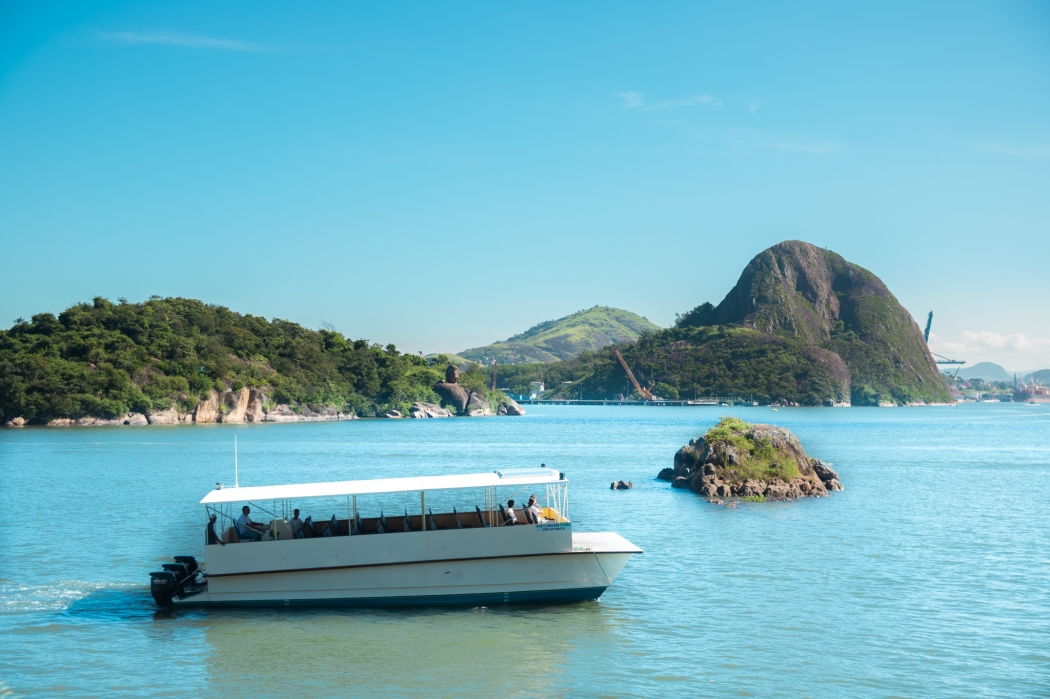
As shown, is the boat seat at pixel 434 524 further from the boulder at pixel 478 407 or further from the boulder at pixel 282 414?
the boulder at pixel 478 407

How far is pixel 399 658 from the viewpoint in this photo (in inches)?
640

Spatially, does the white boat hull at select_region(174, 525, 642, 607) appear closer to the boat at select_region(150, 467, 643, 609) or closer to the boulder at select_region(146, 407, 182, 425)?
the boat at select_region(150, 467, 643, 609)

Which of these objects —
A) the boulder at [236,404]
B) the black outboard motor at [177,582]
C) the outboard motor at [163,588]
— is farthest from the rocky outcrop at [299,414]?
the outboard motor at [163,588]

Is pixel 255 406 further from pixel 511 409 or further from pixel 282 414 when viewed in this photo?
pixel 511 409

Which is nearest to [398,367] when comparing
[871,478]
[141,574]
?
[871,478]

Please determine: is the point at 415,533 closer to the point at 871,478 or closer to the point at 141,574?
the point at 141,574

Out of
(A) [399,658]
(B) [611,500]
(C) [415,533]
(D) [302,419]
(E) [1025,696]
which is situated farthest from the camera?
(D) [302,419]

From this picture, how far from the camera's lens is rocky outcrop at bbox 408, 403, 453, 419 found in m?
165

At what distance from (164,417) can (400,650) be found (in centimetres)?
10879

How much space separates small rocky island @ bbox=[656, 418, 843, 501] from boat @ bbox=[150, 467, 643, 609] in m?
19.8

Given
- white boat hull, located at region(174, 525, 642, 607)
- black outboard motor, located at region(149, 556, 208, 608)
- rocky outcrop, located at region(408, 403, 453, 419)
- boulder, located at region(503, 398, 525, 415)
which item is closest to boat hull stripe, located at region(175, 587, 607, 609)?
white boat hull, located at region(174, 525, 642, 607)

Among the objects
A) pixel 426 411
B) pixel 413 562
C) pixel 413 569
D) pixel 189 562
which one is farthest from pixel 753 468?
pixel 426 411

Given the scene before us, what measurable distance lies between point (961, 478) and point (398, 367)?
132060 millimetres

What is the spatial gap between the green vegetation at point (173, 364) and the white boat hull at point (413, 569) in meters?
97.5
